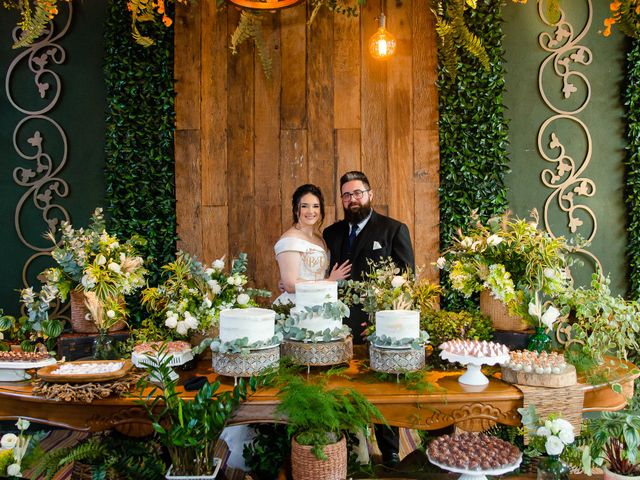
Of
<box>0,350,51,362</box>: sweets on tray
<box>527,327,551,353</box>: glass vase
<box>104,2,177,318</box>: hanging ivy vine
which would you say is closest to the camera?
<box>0,350,51,362</box>: sweets on tray

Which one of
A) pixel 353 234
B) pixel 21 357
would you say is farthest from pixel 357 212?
pixel 21 357

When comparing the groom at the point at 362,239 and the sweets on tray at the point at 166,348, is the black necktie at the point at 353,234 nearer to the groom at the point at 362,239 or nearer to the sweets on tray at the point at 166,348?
the groom at the point at 362,239

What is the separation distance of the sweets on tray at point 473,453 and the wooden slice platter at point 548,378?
31 cm

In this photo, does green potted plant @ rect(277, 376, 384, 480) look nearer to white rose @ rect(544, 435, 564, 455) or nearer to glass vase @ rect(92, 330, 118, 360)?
white rose @ rect(544, 435, 564, 455)

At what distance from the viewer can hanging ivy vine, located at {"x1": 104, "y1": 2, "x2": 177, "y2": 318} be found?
4664 mm

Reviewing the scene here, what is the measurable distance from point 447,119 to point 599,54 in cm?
156

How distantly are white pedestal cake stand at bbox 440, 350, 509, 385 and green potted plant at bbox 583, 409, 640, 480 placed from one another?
557 mm

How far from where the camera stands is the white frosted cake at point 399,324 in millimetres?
2363

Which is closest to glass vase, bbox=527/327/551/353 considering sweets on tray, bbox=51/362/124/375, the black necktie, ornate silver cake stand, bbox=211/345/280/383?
ornate silver cake stand, bbox=211/345/280/383

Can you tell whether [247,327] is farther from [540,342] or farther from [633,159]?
[633,159]

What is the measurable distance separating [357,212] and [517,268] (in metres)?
1.48

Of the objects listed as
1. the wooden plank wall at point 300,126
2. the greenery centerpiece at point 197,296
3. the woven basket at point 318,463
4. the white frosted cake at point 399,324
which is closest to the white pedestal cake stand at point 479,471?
the woven basket at point 318,463

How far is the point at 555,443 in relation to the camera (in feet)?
7.03

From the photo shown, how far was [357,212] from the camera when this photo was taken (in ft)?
13.1
